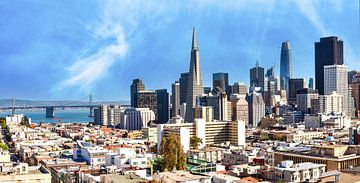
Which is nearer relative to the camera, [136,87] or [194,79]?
[194,79]


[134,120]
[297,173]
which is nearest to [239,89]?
[134,120]

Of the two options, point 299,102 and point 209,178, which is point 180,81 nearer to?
point 299,102

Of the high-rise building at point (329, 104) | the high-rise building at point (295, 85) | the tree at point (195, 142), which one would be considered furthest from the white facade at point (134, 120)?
the high-rise building at point (295, 85)

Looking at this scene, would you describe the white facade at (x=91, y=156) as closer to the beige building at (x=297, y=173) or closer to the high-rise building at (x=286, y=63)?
the beige building at (x=297, y=173)

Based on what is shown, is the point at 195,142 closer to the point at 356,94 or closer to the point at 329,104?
the point at 329,104

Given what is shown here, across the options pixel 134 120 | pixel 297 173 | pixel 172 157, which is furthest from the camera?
pixel 134 120

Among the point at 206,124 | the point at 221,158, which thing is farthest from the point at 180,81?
the point at 221,158

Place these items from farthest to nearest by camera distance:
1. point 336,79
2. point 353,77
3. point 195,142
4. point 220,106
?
point 353,77 < point 336,79 < point 220,106 < point 195,142

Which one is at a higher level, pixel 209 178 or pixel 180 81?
pixel 180 81
